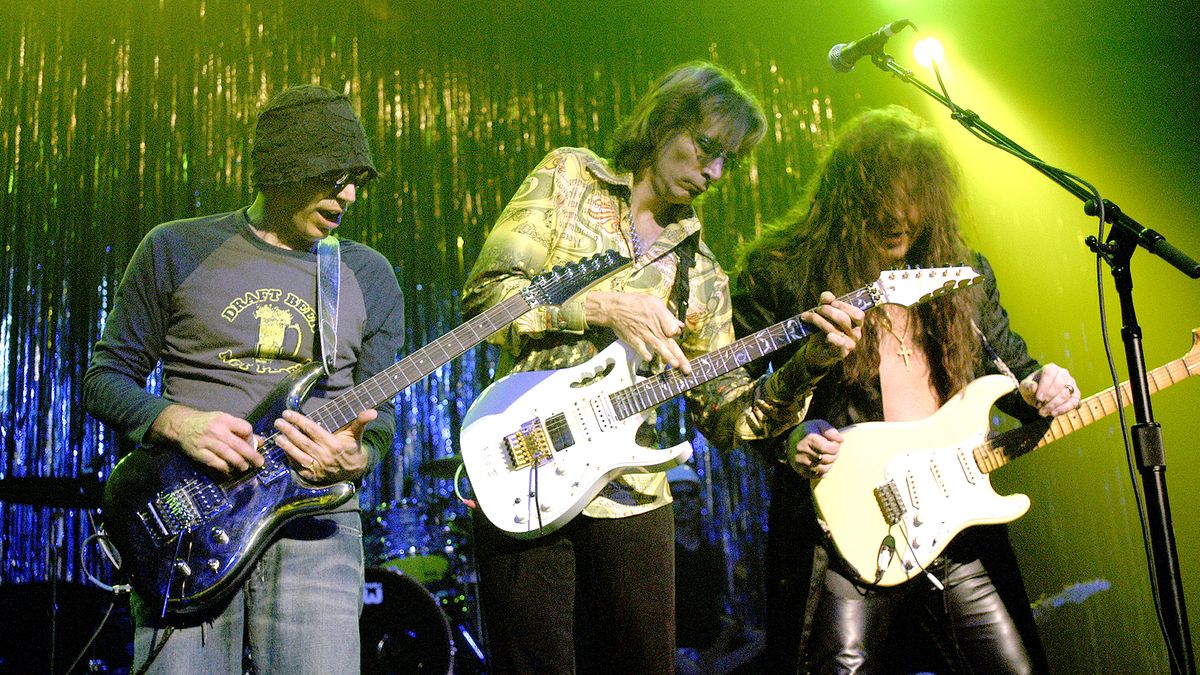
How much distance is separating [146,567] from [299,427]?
0.49 meters

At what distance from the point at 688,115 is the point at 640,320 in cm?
82

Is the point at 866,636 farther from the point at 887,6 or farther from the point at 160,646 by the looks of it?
the point at 887,6

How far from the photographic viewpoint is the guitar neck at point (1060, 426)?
3035 millimetres

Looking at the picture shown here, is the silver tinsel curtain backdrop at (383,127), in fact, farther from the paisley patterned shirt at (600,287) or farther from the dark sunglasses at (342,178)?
the dark sunglasses at (342,178)

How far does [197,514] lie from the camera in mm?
2135

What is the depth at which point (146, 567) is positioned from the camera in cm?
210

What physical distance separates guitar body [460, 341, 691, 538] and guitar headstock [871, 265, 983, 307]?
0.83m

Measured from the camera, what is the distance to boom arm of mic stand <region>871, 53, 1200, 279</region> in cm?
213

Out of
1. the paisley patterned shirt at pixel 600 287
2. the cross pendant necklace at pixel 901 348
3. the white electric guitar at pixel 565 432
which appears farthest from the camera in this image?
the cross pendant necklace at pixel 901 348

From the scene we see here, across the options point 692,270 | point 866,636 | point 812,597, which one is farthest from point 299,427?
point 866,636

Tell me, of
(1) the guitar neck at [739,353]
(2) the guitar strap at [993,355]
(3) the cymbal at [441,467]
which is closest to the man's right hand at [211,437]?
(1) the guitar neck at [739,353]

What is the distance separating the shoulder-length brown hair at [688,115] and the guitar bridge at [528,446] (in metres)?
1.01

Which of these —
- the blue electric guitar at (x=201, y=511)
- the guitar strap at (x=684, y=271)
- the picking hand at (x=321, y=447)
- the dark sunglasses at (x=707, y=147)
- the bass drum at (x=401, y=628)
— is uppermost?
the dark sunglasses at (x=707, y=147)

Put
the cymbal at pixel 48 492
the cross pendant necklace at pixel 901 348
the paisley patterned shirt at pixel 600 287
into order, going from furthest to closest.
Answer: the cymbal at pixel 48 492
the cross pendant necklace at pixel 901 348
the paisley patterned shirt at pixel 600 287
